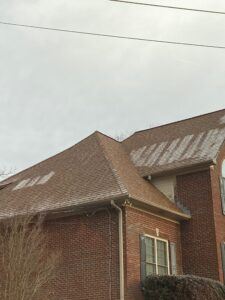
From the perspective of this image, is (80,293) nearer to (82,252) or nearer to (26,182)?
(82,252)

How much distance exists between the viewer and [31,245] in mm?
15188

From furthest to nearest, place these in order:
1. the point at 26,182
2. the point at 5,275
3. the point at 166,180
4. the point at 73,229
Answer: the point at 26,182
the point at 166,180
the point at 73,229
the point at 5,275

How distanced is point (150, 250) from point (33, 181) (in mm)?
6315

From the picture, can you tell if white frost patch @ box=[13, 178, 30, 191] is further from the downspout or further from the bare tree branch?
the downspout

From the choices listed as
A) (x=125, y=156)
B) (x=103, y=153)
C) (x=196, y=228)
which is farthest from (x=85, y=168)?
(x=196, y=228)

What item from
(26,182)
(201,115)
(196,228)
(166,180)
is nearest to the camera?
(196,228)

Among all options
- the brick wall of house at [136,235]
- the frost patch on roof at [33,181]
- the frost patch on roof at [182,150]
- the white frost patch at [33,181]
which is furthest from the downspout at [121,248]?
the white frost patch at [33,181]

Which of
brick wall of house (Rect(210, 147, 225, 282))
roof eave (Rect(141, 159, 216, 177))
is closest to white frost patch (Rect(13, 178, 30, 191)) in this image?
roof eave (Rect(141, 159, 216, 177))

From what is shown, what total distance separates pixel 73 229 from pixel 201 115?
960cm

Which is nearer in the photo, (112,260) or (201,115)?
(112,260)

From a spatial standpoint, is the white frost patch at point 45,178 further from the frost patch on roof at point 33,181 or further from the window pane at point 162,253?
the window pane at point 162,253

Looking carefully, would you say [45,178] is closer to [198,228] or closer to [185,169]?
[185,169]

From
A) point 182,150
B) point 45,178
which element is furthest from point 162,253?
point 45,178

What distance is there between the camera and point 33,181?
21.0 metres
